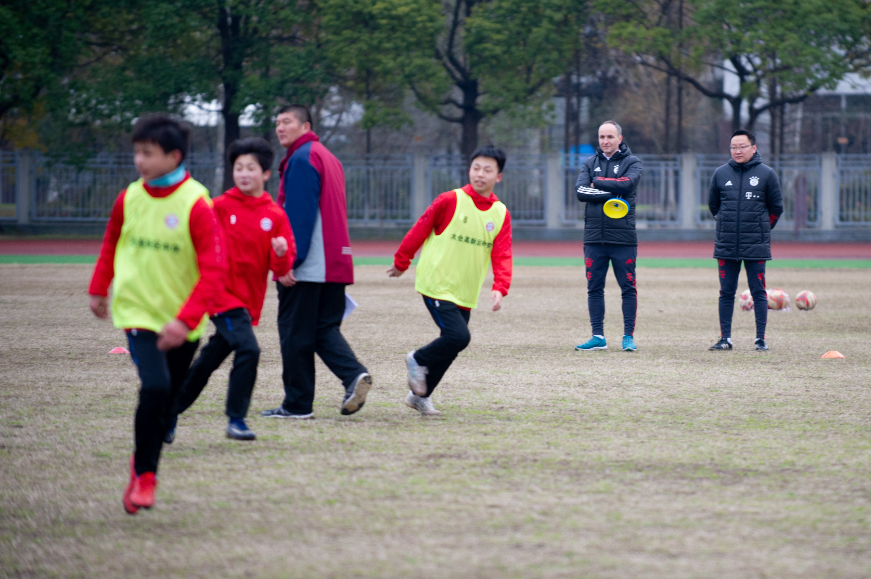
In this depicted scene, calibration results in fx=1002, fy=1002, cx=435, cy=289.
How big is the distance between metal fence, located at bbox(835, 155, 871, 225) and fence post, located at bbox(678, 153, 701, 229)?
13.1ft

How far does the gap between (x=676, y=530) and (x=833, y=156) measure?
1068 inches

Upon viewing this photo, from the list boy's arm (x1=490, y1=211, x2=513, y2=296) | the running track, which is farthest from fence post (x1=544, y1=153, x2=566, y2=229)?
boy's arm (x1=490, y1=211, x2=513, y2=296)

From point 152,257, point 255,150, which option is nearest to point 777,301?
point 255,150

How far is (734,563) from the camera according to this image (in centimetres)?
339

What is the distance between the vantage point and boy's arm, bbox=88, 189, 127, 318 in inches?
164


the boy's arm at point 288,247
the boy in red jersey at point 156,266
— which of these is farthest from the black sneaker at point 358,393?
the boy in red jersey at point 156,266

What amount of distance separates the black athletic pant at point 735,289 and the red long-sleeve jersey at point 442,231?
3.59 metres

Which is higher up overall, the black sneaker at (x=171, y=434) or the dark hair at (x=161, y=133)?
the dark hair at (x=161, y=133)

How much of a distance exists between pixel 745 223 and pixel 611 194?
4.12 ft

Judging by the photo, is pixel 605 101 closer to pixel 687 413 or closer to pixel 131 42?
pixel 131 42

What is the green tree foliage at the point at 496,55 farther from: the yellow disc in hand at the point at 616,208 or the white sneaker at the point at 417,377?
the white sneaker at the point at 417,377

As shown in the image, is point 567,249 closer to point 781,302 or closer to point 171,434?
point 781,302

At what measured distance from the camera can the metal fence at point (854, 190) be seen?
1110 inches

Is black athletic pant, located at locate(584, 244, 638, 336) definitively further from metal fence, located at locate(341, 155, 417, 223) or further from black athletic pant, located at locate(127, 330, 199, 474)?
metal fence, located at locate(341, 155, 417, 223)
